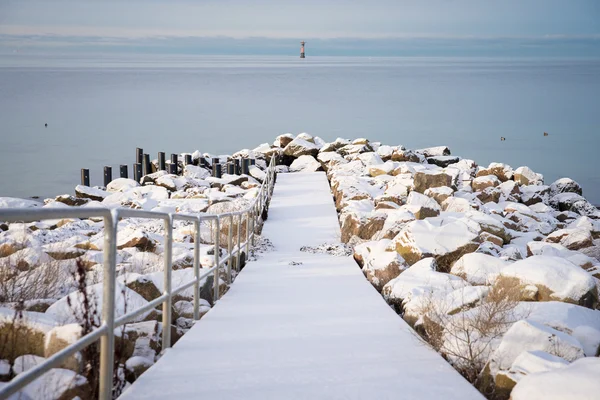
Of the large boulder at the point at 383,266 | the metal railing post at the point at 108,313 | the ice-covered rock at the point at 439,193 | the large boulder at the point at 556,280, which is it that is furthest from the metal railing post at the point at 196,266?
the ice-covered rock at the point at 439,193

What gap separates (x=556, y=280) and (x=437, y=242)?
3539 millimetres

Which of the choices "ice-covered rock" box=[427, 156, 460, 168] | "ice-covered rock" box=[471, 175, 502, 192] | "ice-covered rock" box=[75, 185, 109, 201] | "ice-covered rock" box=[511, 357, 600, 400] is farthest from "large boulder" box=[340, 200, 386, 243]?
"ice-covered rock" box=[427, 156, 460, 168]

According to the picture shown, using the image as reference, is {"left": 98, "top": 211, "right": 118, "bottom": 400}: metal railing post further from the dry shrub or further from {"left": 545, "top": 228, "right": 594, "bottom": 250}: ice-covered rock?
{"left": 545, "top": 228, "right": 594, "bottom": 250}: ice-covered rock

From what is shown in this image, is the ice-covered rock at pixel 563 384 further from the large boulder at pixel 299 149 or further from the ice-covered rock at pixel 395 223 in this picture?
the large boulder at pixel 299 149

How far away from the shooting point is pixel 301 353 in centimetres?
540

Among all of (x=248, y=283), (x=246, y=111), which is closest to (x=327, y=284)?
(x=248, y=283)

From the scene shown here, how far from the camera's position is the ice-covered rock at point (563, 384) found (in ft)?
12.4

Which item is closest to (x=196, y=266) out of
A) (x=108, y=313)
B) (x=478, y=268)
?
(x=108, y=313)

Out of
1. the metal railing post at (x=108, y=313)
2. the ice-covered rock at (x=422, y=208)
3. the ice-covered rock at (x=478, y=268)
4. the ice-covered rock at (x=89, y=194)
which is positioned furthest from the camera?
the ice-covered rock at (x=89, y=194)

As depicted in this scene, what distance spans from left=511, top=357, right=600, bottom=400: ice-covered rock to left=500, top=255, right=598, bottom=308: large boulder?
2624 mm

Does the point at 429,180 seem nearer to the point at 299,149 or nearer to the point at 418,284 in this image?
the point at 299,149

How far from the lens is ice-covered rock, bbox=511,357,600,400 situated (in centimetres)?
378

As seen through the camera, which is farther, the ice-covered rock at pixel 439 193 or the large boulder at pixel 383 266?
the ice-covered rock at pixel 439 193

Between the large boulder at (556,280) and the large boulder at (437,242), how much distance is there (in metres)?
2.98
